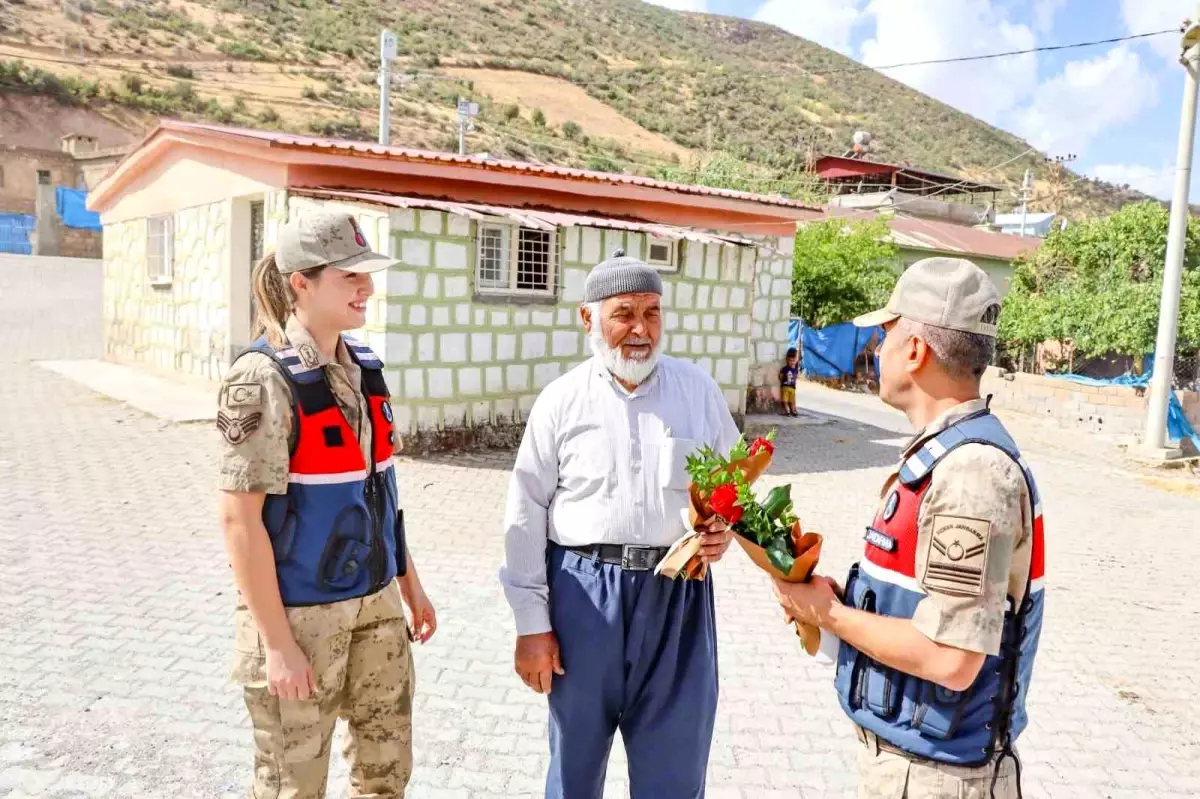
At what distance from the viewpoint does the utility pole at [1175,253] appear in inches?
526

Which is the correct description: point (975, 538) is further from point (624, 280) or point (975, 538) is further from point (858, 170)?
point (858, 170)

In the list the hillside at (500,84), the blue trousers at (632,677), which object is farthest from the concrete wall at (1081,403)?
the hillside at (500,84)

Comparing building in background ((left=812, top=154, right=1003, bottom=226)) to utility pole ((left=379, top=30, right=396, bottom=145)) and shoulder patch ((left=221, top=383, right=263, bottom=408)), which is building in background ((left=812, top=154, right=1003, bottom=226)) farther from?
shoulder patch ((left=221, top=383, right=263, bottom=408))

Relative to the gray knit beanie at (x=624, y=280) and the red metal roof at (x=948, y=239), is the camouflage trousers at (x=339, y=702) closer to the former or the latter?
the gray knit beanie at (x=624, y=280)

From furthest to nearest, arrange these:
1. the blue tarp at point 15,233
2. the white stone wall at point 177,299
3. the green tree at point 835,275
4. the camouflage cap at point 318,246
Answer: the blue tarp at point 15,233 → the green tree at point 835,275 → the white stone wall at point 177,299 → the camouflage cap at point 318,246

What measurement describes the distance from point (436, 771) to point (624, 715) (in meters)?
1.29

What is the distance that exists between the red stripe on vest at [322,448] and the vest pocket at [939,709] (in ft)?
5.18

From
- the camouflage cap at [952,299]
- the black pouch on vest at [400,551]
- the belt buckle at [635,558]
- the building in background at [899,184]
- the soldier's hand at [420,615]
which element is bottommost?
the soldier's hand at [420,615]

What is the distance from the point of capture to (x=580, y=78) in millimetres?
63312

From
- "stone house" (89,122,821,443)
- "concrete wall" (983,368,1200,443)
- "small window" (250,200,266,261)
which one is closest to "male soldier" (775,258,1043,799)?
"stone house" (89,122,821,443)

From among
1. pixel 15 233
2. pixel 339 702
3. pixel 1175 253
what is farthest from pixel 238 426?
pixel 15 233

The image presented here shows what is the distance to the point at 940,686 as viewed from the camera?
189 cm

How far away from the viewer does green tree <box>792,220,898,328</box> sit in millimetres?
21469

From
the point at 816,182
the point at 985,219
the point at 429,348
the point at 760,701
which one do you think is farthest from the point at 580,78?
the point at 760,701
